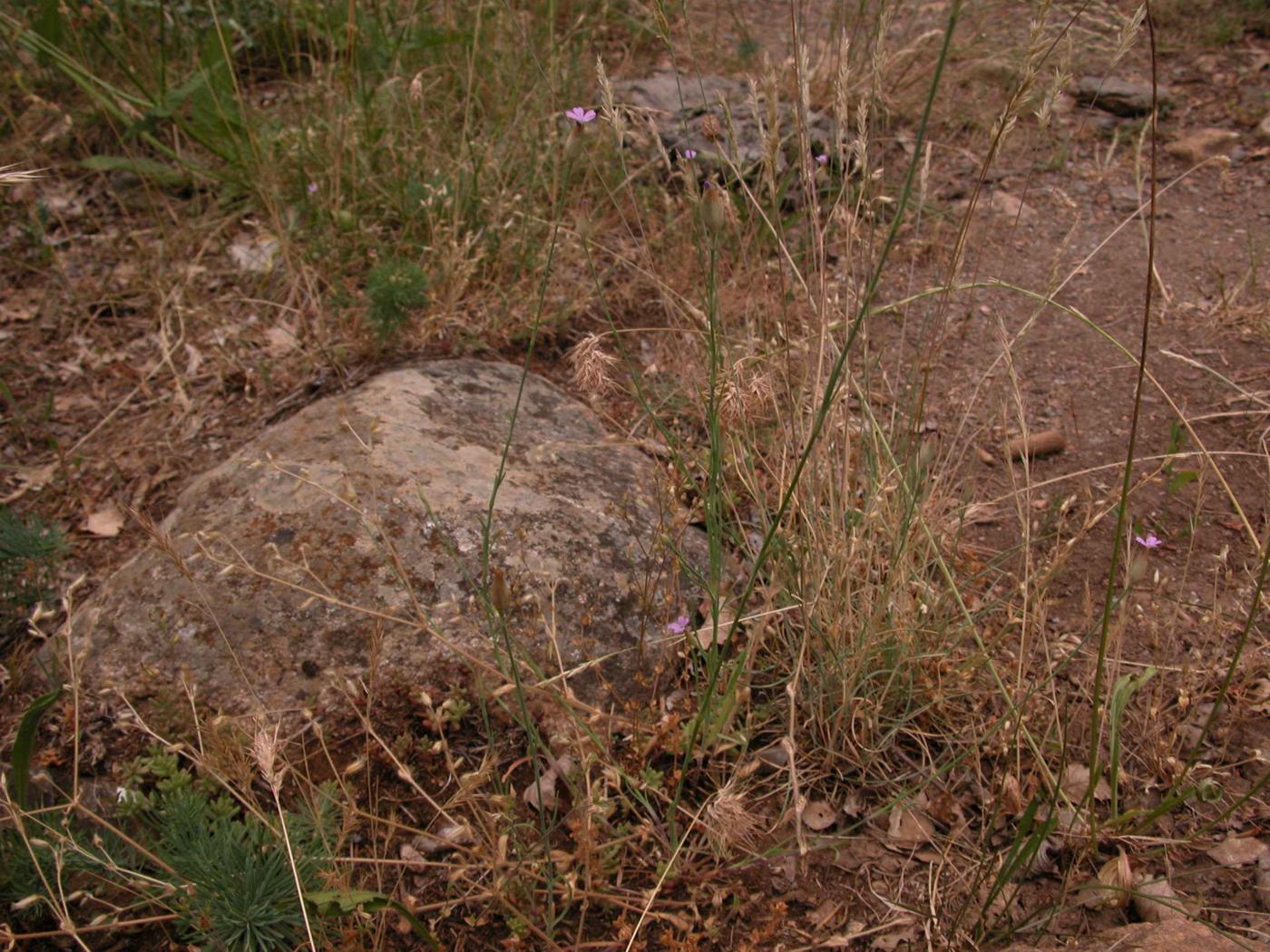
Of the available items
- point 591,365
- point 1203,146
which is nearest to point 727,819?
point 591,365

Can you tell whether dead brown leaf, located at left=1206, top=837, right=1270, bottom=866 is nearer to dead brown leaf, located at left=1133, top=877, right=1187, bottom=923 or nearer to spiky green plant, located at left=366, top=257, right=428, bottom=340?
dead brown leaf, located at left=1133, top=877, right=1187, bottom=923

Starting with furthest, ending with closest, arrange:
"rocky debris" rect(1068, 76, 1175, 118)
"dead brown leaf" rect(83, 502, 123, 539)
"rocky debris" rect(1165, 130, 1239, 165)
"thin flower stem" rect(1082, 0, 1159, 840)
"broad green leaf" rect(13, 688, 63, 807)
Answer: "rocky debris" rect(1068, 76, 1175, 118)
"rocky debris" rect(1165, 130, 1239, 165)
"dead brown leaf" rect(83, 502, 123, 539)
"broad green leaf" rect(13, 688, 63, 807)
"thin flower stem" rect(1082, 0, 1159, 840)

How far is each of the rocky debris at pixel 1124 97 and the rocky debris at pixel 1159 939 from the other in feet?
11.6

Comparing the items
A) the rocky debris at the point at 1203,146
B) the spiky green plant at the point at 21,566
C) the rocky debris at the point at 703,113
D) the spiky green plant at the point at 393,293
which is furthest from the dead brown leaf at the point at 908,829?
the rocky debris at the point at 1203,146

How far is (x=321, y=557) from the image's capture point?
204 centimetres

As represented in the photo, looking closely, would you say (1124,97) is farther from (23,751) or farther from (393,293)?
(23,751)

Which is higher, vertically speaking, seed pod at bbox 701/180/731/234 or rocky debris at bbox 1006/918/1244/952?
seed pod at bbox 701/180/731/234

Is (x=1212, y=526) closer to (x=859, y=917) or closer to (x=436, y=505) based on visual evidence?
(x=859, y=917)

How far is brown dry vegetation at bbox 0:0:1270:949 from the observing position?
1.64 m

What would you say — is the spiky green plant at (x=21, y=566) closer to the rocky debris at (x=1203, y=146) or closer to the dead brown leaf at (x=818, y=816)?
the dead brown leaf at (x=818, y=816)

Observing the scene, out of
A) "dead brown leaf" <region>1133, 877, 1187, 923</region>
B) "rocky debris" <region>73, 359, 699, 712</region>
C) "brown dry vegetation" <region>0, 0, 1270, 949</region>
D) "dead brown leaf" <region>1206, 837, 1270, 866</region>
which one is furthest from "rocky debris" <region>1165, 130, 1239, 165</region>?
"dead brown leaf" <region>1133, 877, 1187, 923</region>

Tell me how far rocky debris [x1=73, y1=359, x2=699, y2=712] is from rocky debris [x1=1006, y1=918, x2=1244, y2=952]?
2.89 ft

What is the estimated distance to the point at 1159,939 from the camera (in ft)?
4.73

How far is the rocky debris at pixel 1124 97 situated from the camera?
404 cm
